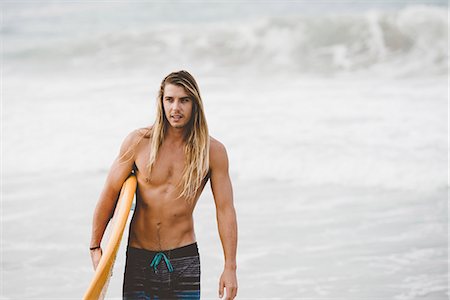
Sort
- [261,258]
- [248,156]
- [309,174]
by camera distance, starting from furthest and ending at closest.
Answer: [248,156], [309,174], [261,258]

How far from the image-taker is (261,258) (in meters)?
6.32

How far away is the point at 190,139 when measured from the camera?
3.66 m

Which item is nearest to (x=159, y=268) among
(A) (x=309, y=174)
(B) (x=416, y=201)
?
(B) (x=416, y=201)

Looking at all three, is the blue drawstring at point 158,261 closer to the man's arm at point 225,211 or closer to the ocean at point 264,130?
the man's arm at point 225,211

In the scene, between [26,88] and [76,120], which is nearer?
[76,120]

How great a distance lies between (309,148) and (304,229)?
122 inches

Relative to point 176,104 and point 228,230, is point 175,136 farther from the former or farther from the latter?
point 228,230

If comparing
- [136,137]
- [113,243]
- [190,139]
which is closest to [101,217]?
[113,243]

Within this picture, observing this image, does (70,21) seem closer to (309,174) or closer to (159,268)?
(309,174)

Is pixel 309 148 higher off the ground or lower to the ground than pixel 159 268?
higher

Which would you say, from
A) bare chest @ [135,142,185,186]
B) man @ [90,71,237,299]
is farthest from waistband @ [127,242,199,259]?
bare chest @ [135,142,185,186]

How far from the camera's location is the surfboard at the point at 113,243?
342cm

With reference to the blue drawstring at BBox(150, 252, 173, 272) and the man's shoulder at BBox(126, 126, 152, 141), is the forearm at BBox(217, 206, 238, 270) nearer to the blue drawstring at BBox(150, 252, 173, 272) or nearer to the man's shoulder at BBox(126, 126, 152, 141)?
the blue drawstring at BBox(150, 252, 173, 272)

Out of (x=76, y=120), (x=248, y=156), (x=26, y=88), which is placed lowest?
(x=248, y=156)
